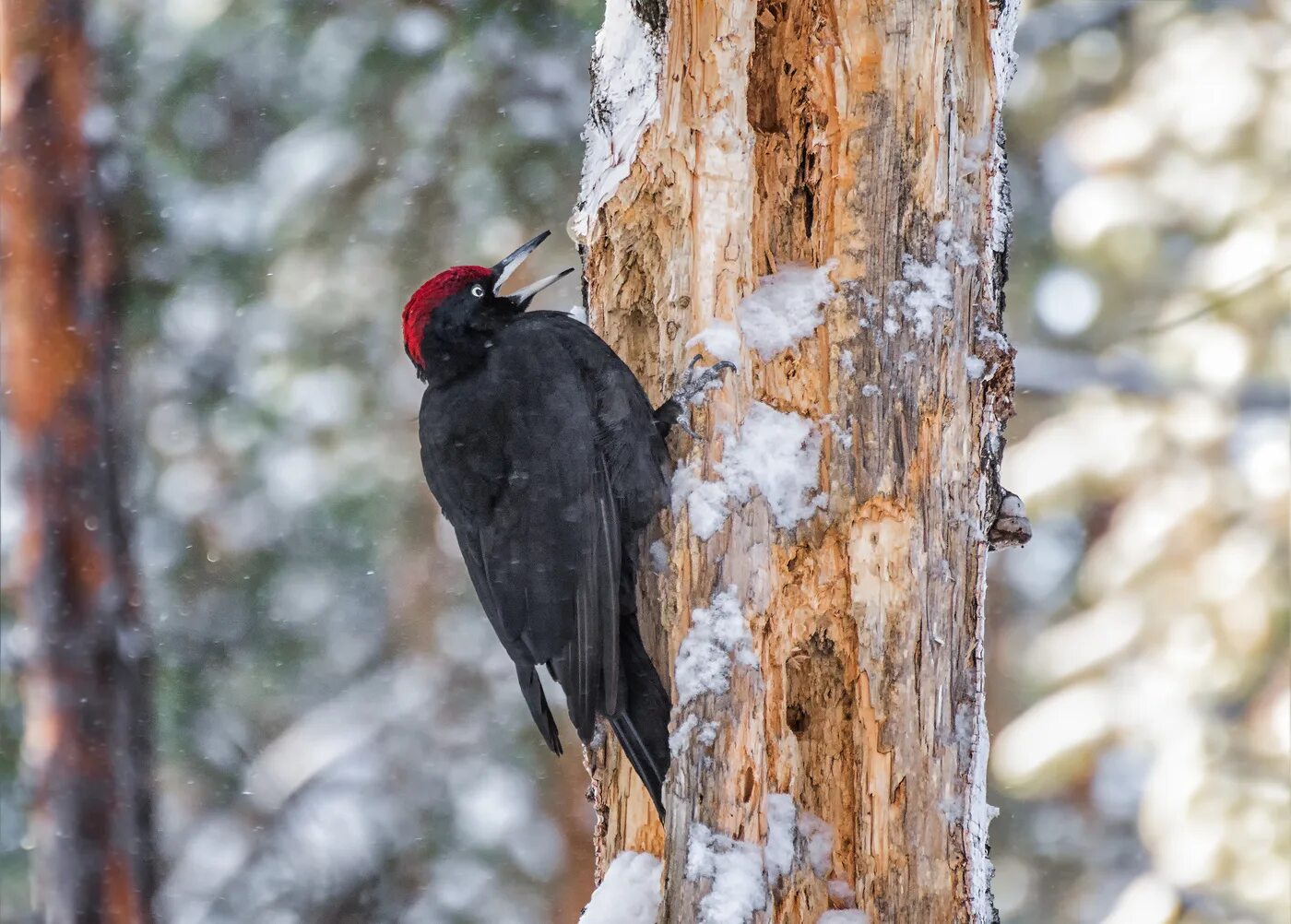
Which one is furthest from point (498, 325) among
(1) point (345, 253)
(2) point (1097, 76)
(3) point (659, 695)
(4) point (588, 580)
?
(2) point (1097, 76)

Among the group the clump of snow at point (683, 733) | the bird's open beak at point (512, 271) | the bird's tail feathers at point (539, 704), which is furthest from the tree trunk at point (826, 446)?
the bird's open beak at point (512, 271)

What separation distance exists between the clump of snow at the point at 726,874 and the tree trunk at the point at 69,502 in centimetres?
361

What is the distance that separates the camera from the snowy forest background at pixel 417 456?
17.3 ft

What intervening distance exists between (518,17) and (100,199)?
82.4 inches

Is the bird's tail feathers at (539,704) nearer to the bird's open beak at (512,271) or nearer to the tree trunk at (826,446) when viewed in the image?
the tree trunk at (826,446)

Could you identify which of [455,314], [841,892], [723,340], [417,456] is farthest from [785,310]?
[417,456]

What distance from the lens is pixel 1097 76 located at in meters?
5.98

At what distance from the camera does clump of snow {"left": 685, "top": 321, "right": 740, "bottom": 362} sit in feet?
7.22

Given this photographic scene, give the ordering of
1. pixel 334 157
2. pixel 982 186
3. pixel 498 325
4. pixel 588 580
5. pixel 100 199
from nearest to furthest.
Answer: pixel 982 186 → pixel 588 580 → pixel 498 325 → pixel 100 199 → pixel 334 157

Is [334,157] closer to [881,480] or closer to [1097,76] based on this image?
[1097,76]

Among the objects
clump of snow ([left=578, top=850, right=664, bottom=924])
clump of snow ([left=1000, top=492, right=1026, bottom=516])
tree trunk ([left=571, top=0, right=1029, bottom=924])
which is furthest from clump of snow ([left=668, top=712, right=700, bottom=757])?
clump of snow ([left=1000, top=492, right=1026, bottom=516])

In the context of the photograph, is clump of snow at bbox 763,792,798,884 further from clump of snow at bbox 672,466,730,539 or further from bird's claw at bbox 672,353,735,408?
bird's claw at bbox 672,353,735,408

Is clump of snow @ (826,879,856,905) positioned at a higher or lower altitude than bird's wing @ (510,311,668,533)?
lower

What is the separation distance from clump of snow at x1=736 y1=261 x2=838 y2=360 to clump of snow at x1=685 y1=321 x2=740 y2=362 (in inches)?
0.8
